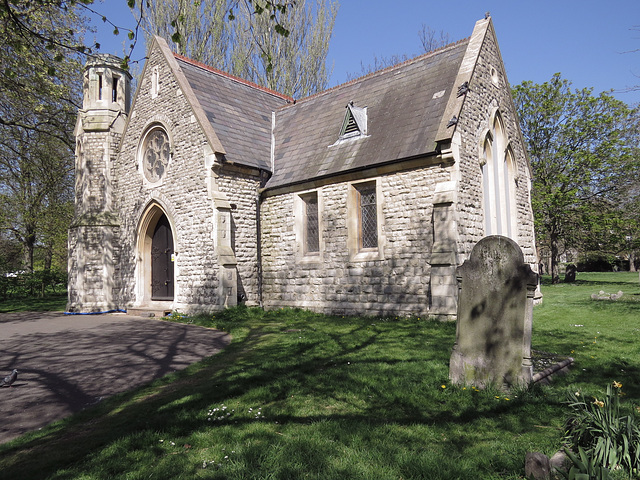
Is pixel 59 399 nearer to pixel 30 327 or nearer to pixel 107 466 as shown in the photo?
pixel 107 466

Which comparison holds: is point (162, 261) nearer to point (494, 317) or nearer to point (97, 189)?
point (97, 189)

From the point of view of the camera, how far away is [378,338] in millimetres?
8758

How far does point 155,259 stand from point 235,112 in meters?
6.40

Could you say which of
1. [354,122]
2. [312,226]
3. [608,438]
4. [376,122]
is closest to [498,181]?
[376,122]

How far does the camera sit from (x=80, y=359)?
25.8 ft

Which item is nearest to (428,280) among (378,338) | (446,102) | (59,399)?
(378,338)

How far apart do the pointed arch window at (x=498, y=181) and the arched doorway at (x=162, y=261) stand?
11002 mm

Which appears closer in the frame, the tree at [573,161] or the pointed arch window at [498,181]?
the pointed arch window at [498,181]

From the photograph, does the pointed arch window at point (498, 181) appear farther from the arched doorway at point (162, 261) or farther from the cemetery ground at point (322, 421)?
the arched doorway at point (162, 261)

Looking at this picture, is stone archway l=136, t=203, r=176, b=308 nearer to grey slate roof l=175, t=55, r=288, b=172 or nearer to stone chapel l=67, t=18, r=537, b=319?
stone chapel l=67, t=18, r=537, b=319

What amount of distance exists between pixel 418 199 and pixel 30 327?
11564 millimetres

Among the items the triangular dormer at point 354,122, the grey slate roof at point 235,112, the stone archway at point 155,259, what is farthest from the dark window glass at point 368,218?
the stone archway at point 155,259

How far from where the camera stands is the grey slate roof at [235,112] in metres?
15.0

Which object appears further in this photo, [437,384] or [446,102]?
[446,102]
